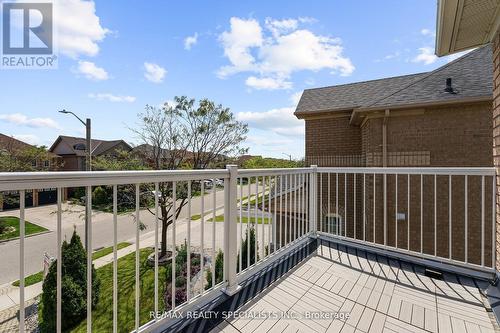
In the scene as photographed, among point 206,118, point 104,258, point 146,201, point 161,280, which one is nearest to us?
point 161,280

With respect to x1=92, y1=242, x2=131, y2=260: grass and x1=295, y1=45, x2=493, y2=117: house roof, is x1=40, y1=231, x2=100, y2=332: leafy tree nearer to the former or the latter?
x1=92, y1=242, x2=131, y2=260: grass

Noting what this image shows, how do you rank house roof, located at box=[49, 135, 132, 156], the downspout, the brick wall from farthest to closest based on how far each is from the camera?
1. house roof, located at box=[49, 135, 132, 156]
2. the downspout
3. the brick wall

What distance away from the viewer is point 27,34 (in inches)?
226

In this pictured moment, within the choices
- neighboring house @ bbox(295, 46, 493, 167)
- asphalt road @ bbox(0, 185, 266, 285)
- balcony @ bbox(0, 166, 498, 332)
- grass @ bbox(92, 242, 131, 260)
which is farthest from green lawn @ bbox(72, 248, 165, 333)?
neighboring house @ bbox(295, 46, 493, 167)

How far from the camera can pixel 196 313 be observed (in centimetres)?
187

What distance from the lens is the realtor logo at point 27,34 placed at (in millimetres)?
5285

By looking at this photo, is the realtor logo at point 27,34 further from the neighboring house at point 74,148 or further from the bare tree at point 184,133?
the neighboring house at point 74,148

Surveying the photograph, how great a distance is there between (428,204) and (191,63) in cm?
939

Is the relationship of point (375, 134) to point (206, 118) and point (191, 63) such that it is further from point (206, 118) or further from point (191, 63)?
point (191, 63)

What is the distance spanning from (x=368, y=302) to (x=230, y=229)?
134 cm

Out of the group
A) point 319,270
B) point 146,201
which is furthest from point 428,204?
point 146,201

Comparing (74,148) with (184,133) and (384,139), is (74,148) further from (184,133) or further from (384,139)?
(384,139)

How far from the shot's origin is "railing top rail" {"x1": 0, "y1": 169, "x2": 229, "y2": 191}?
986mm

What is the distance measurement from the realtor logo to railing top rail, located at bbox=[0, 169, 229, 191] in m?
6.32
